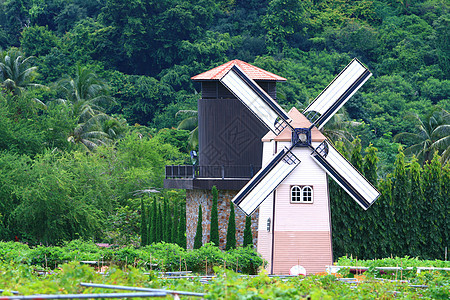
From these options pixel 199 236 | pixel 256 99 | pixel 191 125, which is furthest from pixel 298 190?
pixel 191 125

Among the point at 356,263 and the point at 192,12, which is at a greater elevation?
the point at 192,12

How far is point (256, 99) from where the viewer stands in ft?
71.4

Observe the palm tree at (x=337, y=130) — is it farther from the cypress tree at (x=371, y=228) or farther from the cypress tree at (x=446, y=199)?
the cypress tree at (x=371, y=228)

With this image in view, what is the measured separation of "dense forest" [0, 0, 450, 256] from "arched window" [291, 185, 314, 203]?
513 inches

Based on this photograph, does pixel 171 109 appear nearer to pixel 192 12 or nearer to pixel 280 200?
pixel 192 12

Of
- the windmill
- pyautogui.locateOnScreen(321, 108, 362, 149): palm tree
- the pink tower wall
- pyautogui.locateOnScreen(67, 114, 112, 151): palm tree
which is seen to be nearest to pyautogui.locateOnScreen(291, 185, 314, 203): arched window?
the windmill

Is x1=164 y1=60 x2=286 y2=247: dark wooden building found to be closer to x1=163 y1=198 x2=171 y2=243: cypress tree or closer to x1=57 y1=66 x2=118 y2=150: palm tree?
x1=163 y1=198 x2=171 y2=243: cypress tree

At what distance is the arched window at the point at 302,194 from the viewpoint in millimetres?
21375

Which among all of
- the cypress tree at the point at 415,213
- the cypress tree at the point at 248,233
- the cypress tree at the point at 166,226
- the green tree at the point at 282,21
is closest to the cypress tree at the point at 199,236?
the cypress tree at the point at 248,233

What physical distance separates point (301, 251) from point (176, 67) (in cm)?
3088

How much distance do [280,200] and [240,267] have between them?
2.16 m

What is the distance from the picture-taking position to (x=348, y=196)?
76.9 ft

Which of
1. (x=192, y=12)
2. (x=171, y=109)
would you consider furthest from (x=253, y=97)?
(x=192, y=12)

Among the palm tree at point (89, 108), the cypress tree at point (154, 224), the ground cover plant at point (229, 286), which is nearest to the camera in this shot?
the ground cover plant at point (229, 286)
